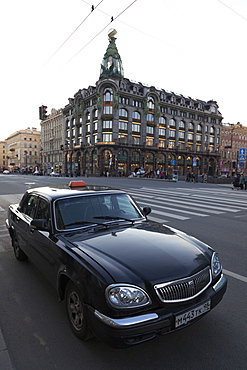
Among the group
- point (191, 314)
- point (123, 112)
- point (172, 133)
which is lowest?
point (191, 314)

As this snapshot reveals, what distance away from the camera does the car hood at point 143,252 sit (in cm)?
218

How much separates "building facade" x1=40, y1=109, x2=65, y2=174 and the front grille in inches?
3117

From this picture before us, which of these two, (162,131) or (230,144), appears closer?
(162,131)

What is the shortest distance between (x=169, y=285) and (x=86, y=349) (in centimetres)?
106

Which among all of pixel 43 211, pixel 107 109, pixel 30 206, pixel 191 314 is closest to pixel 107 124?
pixel 107 109

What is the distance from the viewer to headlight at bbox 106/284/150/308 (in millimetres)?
2023

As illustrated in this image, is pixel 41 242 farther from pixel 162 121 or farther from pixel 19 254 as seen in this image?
pixel 162 121

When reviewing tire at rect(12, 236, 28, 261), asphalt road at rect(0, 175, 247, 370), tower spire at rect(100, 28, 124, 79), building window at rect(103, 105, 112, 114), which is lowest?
asphalt road at rect(0, 175, 247, 370)

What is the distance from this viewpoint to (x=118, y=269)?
219 centimetres

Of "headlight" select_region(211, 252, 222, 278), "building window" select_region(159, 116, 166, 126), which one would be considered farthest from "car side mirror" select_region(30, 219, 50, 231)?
"building window" select_region(159, 116, 166, 126)

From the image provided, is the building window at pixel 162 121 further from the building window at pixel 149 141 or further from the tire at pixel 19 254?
the tire at pixel 19 254

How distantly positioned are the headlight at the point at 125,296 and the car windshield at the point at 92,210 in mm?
1301

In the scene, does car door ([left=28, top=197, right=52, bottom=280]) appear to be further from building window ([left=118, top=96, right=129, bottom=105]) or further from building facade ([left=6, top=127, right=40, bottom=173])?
building facade ([left=6, top=127, right=40, bottom=173])

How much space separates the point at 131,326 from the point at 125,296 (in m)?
0.23
